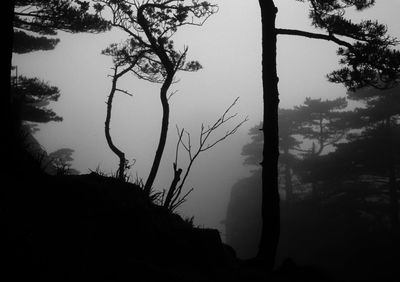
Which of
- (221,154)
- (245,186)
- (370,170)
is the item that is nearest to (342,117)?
(370,170)

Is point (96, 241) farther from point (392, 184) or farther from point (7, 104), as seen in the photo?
point (392, 184)

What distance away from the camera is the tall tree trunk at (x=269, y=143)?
535 cm

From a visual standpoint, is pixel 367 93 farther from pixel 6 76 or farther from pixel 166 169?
pixel 166 169

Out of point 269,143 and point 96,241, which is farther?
point 269,143

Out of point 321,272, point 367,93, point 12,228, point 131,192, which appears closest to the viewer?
point 12,228

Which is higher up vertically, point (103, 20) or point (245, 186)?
point (103, 20)

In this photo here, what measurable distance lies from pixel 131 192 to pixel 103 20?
27.9ft

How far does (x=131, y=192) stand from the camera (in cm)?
502

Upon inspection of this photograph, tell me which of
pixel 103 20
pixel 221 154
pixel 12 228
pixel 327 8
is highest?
pixel 221 154

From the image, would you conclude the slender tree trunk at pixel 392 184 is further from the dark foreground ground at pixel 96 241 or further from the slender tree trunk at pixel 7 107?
the slender tree trunk at pixel 7 107

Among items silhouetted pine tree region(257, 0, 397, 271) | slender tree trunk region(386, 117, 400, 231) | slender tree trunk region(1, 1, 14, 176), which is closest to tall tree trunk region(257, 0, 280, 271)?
silhouetted pine tree region(257, 0, 397, 271)

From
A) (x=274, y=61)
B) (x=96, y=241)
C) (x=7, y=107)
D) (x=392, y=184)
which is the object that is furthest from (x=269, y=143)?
(x=392, y=184)

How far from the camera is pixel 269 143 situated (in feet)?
19.5

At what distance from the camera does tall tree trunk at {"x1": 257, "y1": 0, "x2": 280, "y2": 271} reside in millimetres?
5348
